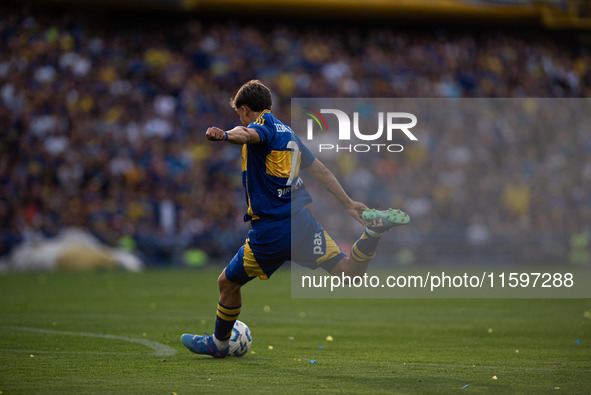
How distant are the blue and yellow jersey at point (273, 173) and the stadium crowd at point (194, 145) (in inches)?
609

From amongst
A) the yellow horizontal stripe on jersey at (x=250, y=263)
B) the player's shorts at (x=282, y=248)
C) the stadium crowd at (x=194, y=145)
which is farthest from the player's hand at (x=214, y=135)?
the stadium crowd at (x=194, y=145)

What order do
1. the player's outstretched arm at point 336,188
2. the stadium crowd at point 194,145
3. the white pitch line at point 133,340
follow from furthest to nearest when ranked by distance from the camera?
the stadium crowd at point 194,145
the white pitch line at point 133,340
the player's outstretched arm at point 336,188

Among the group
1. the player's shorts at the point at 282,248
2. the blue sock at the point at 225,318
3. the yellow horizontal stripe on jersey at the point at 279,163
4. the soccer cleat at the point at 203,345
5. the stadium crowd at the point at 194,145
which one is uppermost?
the stadium crowd at the point at 194,145

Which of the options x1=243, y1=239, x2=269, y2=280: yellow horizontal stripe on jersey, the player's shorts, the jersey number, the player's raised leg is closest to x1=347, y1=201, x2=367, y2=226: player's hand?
the player's raised leg

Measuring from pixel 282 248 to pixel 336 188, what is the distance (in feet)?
2.57

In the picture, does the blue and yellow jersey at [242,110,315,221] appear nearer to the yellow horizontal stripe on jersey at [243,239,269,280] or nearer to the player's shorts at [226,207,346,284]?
the player's shorts at [226,207,346,284]

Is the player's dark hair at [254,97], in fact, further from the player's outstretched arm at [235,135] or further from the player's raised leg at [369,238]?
the player's raised leg at [369,238]

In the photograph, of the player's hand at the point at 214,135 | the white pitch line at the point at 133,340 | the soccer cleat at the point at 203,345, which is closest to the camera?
the player's hand at the point at 214,135

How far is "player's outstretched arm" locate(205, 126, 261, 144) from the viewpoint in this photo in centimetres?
616

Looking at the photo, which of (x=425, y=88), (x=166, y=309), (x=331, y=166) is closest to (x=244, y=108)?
(x=166, y=309)

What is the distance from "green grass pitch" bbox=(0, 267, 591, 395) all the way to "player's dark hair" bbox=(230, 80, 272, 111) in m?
2.40

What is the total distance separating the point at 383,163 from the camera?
83.4 ft

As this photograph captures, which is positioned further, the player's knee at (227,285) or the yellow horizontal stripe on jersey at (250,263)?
the player's knee at (227,285)

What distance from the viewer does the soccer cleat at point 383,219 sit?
6.98m
